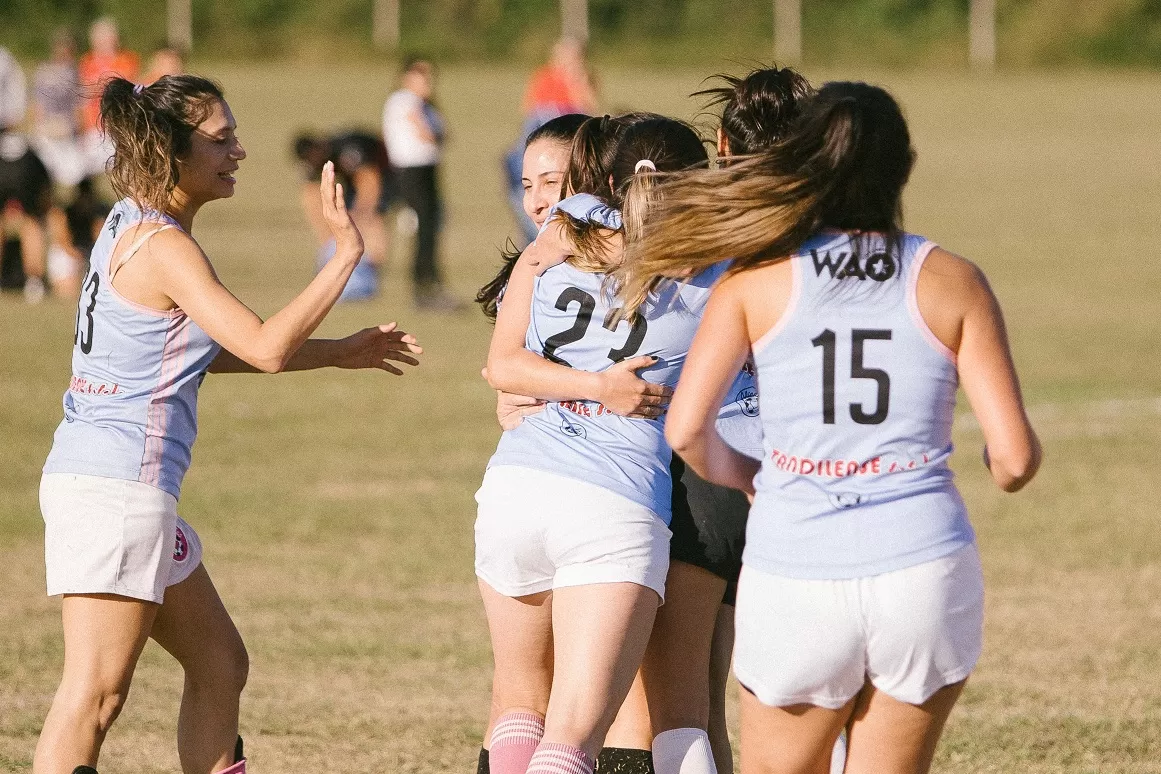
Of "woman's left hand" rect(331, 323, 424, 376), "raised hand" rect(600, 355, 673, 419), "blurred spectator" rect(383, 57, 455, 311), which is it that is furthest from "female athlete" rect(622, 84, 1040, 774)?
"blurred spectator" rect(383, 57, 455, 311)

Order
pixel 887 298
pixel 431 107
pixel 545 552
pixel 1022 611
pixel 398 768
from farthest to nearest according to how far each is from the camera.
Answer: pixel 431 107 → pixel 1022 611 → pixel 398 768 → pixel 545 552 → pixel 887 298

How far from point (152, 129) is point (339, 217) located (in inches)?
20.3

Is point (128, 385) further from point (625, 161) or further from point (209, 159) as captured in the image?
point (625, 161)

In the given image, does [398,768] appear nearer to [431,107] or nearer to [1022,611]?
[1022,611]

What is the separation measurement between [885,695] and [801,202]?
3.02 feet

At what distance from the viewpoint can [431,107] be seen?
15.6 meters

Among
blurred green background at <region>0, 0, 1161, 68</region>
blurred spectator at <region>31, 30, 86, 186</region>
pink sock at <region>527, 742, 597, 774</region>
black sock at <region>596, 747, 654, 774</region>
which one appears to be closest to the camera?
pink sock at <region>527, 742, 597, 774</region>

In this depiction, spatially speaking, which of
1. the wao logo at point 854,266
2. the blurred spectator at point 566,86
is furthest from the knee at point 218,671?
the blurred spectator at point 566,86

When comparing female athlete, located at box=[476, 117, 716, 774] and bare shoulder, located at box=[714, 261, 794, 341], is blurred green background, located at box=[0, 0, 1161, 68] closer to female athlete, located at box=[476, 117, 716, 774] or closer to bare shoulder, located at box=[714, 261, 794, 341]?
female athlete, located at box=[476, 117, 716, 774]

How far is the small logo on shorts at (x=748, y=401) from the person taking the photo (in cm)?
395

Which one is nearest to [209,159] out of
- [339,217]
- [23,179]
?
[339,217]

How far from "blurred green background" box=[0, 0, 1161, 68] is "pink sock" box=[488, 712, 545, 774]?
44.7 meters

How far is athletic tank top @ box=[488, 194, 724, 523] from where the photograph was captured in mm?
3711

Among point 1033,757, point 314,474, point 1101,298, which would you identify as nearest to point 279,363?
point 1033,757
